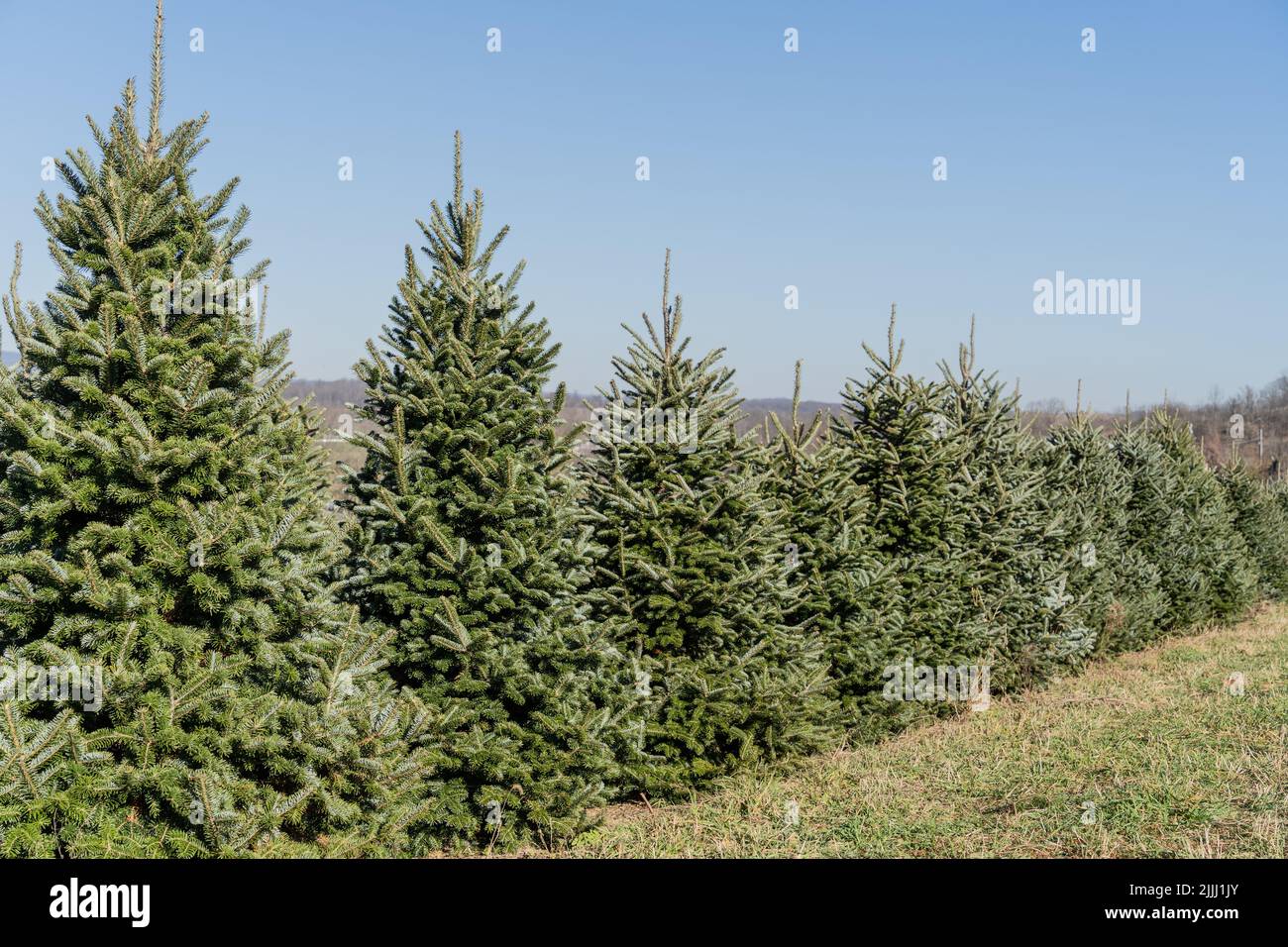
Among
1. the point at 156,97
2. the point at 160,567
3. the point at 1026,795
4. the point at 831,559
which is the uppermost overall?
the point at 156,97

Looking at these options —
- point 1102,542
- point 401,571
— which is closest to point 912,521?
point 1102,542

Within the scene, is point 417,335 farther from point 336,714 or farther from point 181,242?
point 336,714

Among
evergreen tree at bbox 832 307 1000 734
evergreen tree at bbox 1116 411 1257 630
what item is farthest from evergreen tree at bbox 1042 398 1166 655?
evergreen tree at bbox 832 307 1000 734

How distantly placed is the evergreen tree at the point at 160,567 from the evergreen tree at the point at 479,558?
980 mm

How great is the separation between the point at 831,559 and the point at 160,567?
303 inches

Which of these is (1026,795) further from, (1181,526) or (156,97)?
(1181,526)

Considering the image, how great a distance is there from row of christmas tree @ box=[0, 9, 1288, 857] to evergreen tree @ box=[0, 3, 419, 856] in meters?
0.02

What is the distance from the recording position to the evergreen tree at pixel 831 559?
10.6 m

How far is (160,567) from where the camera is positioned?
5.15 m

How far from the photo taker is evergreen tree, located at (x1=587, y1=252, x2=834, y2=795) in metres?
8.50

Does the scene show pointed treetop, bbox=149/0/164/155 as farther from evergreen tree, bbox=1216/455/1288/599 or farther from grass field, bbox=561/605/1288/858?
evergreen tree, bbox=1216/455/1288/599

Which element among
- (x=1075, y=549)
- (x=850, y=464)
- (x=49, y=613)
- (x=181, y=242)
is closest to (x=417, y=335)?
(x=181, y=242)

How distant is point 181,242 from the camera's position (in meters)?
5.59
